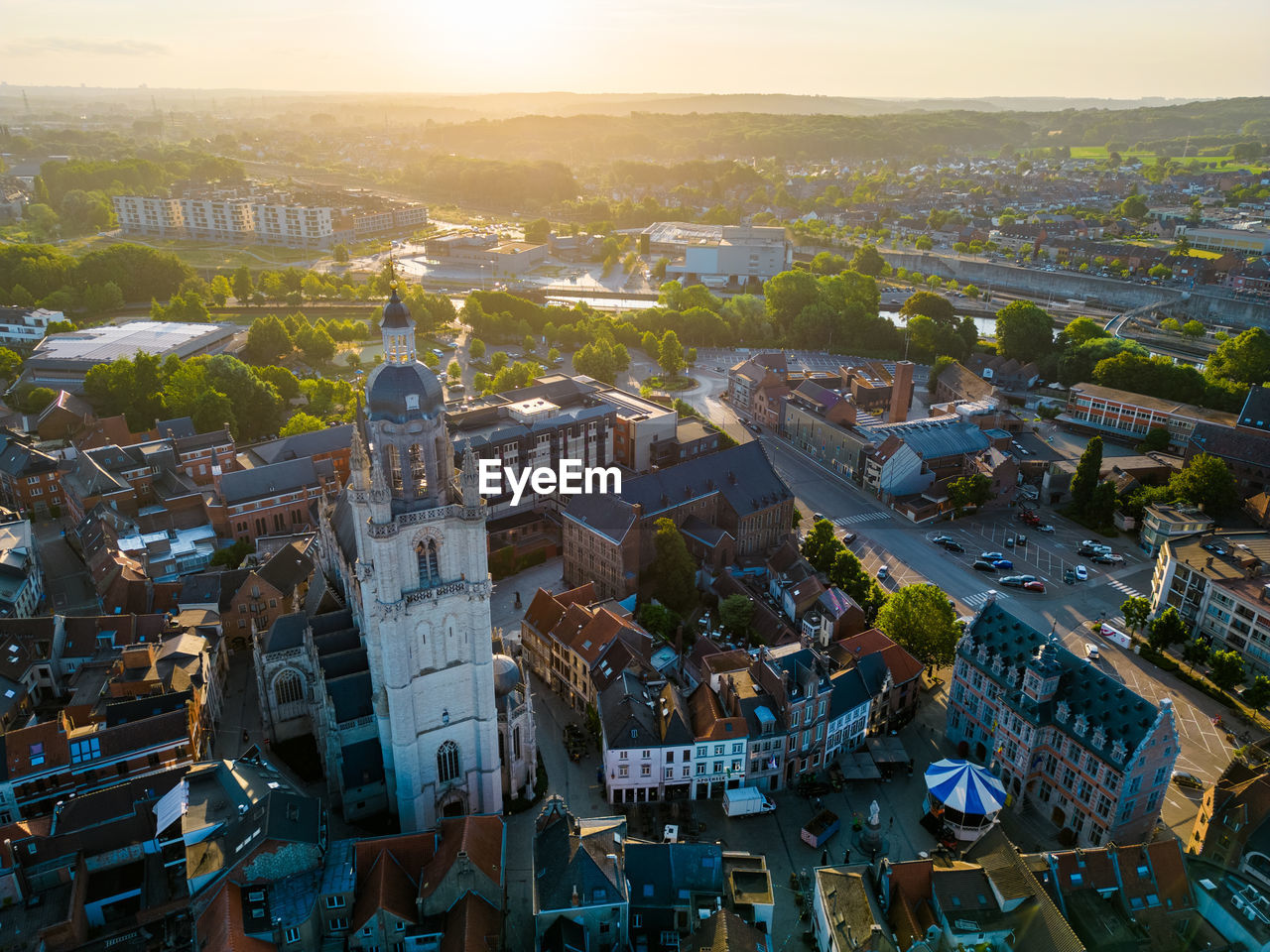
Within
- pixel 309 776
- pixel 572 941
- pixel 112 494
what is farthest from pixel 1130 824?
pixel 112 494

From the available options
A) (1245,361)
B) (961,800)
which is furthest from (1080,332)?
(961,800)

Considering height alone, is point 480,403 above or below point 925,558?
above

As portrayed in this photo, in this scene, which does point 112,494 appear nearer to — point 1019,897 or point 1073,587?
point 1019,897

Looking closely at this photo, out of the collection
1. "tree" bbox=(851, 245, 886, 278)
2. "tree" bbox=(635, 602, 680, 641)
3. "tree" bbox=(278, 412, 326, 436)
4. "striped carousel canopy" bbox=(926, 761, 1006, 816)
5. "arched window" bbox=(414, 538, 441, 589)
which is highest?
"arched window" bbox=(414, 538, 441, 589)

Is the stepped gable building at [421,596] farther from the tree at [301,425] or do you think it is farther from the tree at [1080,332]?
the tree at [1080,332]

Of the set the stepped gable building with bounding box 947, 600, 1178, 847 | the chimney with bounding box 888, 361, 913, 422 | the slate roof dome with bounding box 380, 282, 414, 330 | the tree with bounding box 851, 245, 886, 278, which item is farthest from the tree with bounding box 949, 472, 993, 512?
the tree with bounding box 851, 245, 886, 278

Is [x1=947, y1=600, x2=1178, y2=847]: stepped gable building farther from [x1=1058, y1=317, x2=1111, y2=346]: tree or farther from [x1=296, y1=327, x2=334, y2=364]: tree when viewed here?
[x1=1058, y1=317, x2=1111, y2=346]: tree

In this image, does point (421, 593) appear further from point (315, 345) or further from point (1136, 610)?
point (315, 345)
